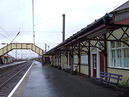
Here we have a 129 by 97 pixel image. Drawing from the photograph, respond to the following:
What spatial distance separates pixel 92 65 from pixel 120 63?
595 cm

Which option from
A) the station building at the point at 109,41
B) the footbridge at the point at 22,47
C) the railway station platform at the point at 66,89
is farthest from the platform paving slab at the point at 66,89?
the footbridge at the point at 22,47

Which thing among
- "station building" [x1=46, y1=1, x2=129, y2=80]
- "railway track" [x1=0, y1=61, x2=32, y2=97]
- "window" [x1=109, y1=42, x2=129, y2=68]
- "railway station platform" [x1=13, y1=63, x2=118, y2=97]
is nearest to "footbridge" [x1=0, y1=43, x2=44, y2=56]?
"railway track" [x1=0, y1=61, x2=32, y2=97]

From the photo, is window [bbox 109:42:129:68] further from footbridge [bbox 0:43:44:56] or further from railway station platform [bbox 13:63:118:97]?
footbridge [bbox 0:43:44:56]

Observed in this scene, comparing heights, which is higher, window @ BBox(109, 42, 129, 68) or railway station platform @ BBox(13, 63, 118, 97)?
window @ BBox(109, 42, 129, 68)

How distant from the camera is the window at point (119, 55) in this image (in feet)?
40.1

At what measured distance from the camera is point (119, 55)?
1314 cm

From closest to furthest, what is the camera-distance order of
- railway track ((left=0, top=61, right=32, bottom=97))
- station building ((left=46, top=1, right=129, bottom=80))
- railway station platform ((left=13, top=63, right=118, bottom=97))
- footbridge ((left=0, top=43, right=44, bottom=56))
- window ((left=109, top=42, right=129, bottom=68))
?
station building ((left=46, top=1, right=129, bottom=80))
railway station platform ((left=13, top=63, right=118, bottom=97))
railway track ((left=0, top=61, right=32, bottom=97))
window ((left=109, top=42, right=129, bottom=68))
footbridge ((left=0, top=43, right=44, bottom=56))

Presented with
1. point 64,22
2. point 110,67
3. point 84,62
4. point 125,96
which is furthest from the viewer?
point 64,22

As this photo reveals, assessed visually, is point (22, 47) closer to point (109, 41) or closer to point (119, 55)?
point (109, 41)

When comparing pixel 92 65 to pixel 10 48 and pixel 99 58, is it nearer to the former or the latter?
pixel 99 58

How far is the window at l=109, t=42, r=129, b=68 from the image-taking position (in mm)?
12210

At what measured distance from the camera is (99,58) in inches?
664

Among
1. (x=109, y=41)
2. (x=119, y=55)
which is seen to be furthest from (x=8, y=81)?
(x=119, y=55)

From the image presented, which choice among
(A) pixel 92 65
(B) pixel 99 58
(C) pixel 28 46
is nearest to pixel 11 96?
(B) pixel 99 58
